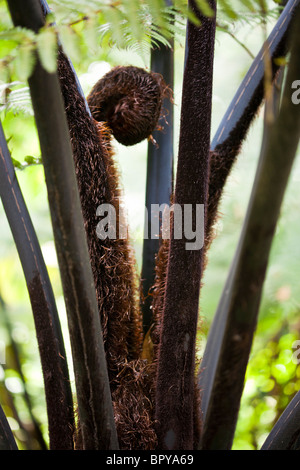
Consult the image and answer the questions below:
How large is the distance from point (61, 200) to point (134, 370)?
17.8 inches

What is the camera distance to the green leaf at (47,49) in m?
0.50

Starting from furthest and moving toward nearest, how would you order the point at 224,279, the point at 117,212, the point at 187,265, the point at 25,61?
the point at 224,279 → the point at 117,212 → the point at 187,265 → the point at 25,61

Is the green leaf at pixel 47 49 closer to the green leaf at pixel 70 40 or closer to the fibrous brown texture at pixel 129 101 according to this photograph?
the green leaf at pixel 70 40

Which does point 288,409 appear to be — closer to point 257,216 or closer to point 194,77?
point 257,216

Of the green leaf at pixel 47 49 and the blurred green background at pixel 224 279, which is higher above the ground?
the green leaf at pixel 47 49

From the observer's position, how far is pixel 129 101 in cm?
92

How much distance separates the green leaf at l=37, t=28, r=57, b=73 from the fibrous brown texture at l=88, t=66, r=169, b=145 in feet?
1.26

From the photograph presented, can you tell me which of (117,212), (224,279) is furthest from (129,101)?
(224,279)

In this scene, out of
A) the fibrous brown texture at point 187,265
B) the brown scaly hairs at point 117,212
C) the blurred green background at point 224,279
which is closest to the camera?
the fibrous brown texture at point 187,265

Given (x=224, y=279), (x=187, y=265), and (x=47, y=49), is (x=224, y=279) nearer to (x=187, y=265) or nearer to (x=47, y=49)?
(x=187, y=265)

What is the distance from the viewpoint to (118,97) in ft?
3.11

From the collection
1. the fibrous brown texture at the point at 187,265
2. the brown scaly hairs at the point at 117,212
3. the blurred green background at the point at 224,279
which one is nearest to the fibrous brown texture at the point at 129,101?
the brown scaly hairs at the point at 117,212

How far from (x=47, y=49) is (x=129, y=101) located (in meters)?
0.43
